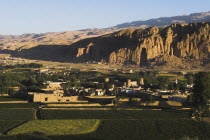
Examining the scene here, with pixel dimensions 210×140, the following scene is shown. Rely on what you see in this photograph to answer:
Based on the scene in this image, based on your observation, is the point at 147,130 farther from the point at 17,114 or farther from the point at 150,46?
the point at 150,46

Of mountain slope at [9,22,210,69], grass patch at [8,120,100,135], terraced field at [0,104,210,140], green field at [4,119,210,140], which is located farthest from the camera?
mountain slope at [9,22,210,69]

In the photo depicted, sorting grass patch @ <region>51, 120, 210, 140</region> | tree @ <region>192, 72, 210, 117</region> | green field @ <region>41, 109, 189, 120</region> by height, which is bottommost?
grass patch @ <region>51, 120, 210, 140</region>

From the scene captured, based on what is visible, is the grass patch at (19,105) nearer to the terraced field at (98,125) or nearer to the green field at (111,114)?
the terraced field at (98,125)

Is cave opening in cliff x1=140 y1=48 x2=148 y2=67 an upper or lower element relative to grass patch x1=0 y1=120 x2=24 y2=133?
upper

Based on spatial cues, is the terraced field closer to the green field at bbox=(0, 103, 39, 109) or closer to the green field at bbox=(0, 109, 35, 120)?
the green field at bbox=(0, 109, 35, 120)

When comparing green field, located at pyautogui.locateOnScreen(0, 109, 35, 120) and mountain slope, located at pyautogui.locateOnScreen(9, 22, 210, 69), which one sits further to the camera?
mountain slope, located at pyautogui.locateOnScreen(9, 22, 210, 69)

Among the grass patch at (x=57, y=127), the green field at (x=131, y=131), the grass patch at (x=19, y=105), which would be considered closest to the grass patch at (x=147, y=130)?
the green field at (x=131, y=131)

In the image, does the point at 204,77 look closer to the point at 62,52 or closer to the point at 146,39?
the point at 146,39

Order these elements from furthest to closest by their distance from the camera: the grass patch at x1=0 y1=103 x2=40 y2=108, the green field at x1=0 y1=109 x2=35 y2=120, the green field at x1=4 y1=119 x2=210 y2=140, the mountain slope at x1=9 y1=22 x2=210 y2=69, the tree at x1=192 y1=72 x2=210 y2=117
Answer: the mountain slope at x1=9 y1=22 x2=210 y2=69 → the grass patch at x1=0 y1=103 x2=40 y2=108 → the tree at x1=192 y1=72 x2=210 y2=117 → the green field at x1=0 y1=109 x2=35 y2=120 → the green field at x1=4 y1=119 x2=210 y2=140

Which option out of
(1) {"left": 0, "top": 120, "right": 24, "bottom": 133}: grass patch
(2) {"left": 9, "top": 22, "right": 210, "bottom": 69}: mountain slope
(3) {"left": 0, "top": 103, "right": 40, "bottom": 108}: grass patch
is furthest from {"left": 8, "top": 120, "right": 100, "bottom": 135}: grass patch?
(2) {"left": 9, "top": 22, "right": 210, "bottom": 69}: mountain slope
